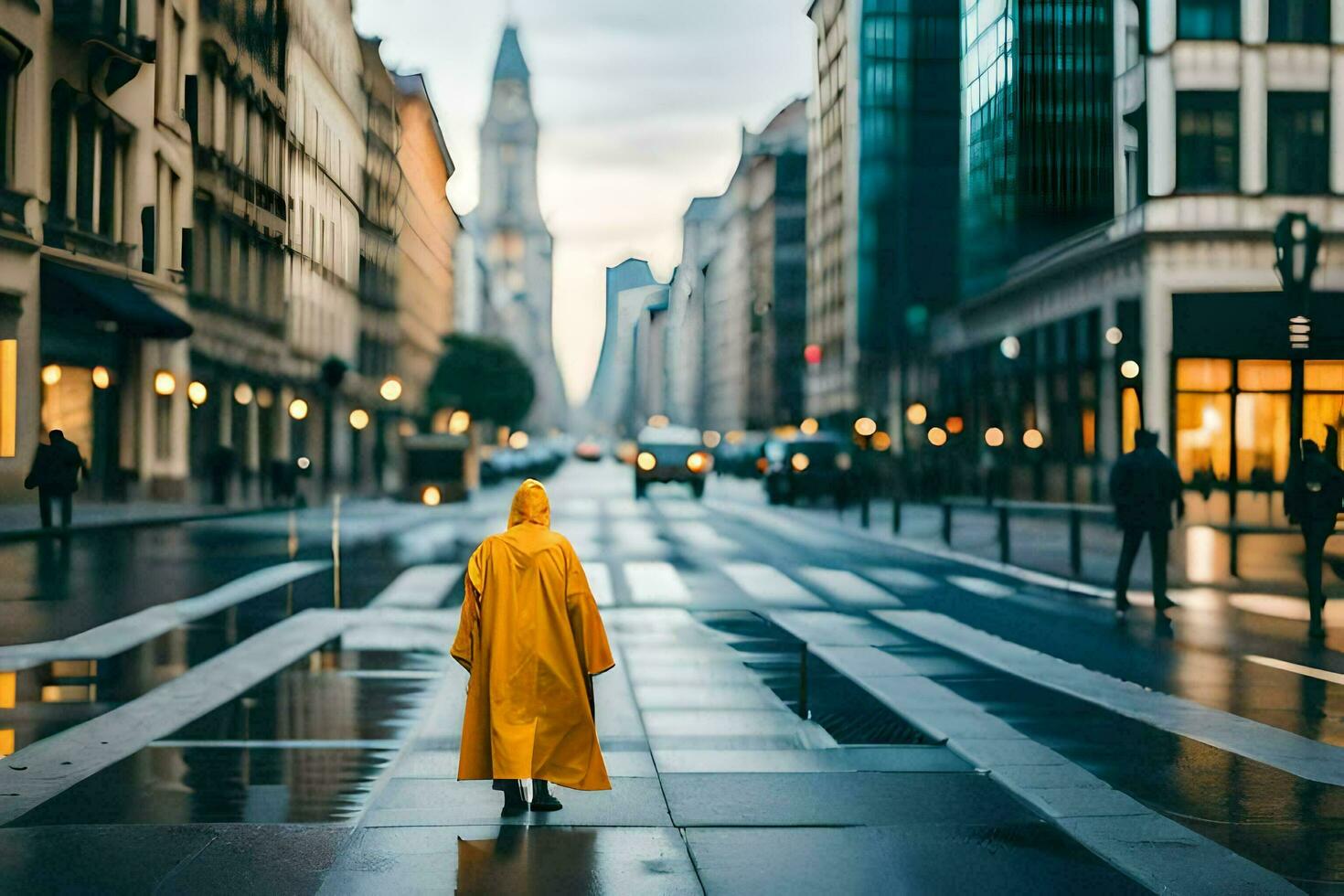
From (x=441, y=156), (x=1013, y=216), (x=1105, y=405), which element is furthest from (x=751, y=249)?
(x=1105, y=405)

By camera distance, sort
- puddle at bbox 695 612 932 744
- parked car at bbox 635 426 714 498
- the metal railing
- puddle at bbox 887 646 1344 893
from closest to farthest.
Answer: puddle at bbox 887 646 1344 893, puddle at bbox 695 612 932 744, the metal railing, parked car at bbox 635 426 714 498

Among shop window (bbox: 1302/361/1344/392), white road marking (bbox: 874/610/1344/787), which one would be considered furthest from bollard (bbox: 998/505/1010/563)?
white road marking (bbox: 874/610/1344/787)

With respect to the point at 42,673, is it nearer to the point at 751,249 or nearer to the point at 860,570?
the point at 860,570

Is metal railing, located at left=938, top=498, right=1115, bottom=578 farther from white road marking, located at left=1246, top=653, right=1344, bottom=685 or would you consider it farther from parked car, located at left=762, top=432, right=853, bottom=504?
white road marking, located at left=1246, top=653, right=1344, bottom=685

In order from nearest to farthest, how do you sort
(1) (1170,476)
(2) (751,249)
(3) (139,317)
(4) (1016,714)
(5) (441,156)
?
(4) (1016,714)
(1) (1170,476)
(3) (139,317)
(5) (441,156)
(2) (751,249)

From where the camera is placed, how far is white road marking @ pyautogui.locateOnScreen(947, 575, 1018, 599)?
55.6ft

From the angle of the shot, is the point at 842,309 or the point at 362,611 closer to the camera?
the point at 362,611

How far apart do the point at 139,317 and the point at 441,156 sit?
216ft

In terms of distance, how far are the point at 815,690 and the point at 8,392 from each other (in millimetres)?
22175

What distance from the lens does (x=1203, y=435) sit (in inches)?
1146

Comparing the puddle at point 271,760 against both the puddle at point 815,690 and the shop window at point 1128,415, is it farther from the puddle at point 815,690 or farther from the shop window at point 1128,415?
the shop window at point 1128,415

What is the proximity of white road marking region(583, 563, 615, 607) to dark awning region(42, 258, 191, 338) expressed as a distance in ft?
50.3

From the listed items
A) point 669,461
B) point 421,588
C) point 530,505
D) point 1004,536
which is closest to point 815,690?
point 530,505

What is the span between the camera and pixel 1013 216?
4459cm
